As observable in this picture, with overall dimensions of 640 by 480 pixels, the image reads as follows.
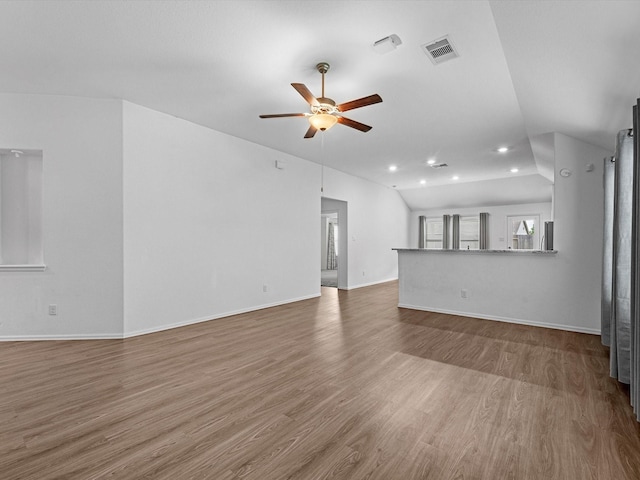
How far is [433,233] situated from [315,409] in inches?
382

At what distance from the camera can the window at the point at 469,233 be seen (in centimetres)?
1005

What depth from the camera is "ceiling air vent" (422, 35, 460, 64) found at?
2654 mm

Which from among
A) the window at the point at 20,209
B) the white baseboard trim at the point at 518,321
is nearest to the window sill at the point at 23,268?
the window at the point at 20,209

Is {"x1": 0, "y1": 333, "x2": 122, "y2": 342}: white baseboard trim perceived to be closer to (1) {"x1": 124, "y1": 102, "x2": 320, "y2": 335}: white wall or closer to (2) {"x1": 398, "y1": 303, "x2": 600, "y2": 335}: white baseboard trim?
(1) {"x1": 124, "y1": 102, "x2": 320, "y2": 335}: white wall

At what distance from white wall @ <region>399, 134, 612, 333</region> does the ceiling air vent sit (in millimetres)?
2734

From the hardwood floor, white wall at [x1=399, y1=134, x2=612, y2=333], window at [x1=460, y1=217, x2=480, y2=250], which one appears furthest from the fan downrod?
window at [x1=460, y1=217, x2=480, y2=250]

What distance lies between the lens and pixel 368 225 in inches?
336

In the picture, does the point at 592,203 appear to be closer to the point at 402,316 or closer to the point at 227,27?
the point at 402,316

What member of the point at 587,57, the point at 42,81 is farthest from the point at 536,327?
the point at 42,81

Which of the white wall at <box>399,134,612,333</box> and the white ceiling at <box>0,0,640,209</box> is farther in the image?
the white wall at <box>399,134,612,333</box>

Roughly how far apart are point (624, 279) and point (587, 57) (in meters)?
1.81

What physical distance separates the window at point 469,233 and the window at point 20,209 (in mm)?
10189

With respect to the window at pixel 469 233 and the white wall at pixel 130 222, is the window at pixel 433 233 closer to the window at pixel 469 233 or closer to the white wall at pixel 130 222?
the window at pixel 469 233

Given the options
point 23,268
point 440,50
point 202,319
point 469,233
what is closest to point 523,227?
point 469,233
